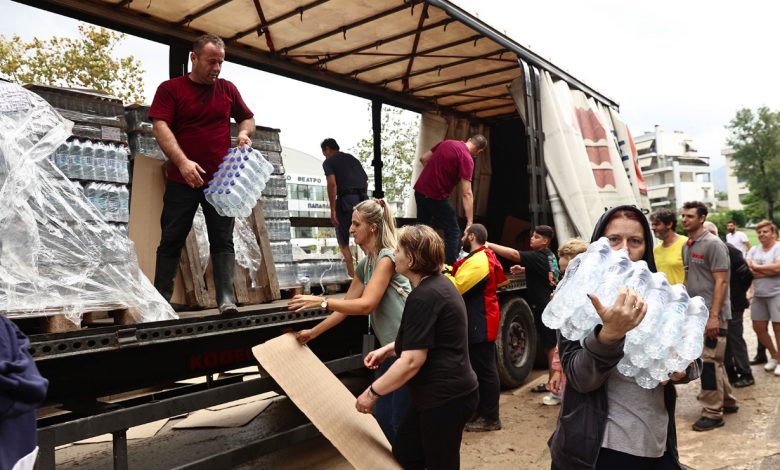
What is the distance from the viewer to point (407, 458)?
2.86 metres

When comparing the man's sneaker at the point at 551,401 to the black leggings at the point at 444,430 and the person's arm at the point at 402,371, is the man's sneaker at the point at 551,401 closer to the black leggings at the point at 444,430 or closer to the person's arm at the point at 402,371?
the black leggings at the point at 444,430

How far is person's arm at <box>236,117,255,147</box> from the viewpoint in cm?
379

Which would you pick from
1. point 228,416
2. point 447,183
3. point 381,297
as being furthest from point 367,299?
point 447,183

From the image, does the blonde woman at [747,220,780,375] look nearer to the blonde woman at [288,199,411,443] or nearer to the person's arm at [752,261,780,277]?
the person's arm at [752,261,780,277]

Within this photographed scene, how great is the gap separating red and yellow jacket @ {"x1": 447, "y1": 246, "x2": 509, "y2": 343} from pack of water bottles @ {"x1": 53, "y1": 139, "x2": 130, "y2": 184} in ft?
9.39

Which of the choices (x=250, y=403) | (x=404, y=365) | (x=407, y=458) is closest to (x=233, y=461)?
(x=407, y=458)

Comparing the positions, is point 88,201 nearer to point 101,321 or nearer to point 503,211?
point 101,321

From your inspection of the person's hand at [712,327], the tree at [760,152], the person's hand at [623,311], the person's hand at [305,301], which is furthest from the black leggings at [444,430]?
the tree at [760,152]

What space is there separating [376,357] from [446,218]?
4003 mm

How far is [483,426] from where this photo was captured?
5.23 metres

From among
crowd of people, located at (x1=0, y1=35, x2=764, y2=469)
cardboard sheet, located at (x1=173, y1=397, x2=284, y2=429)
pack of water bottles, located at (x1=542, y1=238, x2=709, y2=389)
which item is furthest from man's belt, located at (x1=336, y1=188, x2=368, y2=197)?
pack of water bottles, located at (x1=542, y1=238, x2=709, y2=389)

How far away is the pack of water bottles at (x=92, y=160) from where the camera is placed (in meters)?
3.26

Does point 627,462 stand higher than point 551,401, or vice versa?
point 627,462

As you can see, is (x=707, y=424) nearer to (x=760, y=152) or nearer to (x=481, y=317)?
(x=481, y=317)
